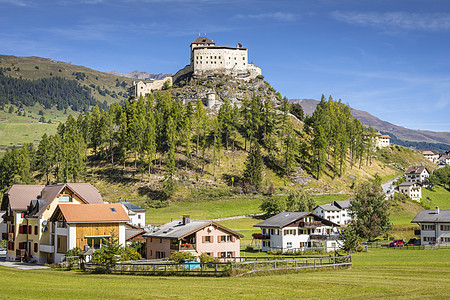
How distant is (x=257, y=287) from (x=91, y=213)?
36295 mm

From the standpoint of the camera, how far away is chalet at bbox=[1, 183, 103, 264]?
67875 mm

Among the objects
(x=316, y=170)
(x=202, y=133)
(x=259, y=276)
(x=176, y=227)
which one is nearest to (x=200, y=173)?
(x=202, y=133)

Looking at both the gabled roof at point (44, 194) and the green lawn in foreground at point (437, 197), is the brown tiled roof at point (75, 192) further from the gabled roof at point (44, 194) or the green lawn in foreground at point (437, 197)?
the green lawn in foreground at point (437, 197)

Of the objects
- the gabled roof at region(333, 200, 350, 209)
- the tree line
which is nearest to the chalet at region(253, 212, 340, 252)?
the gabled roof at region(333, 200, 350, 209)

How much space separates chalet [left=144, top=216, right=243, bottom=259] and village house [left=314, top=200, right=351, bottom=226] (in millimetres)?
56878

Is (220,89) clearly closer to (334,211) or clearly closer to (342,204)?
(342,204)

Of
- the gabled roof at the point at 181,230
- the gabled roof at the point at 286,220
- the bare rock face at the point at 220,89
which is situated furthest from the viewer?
the bare rock face at the point at 220,89

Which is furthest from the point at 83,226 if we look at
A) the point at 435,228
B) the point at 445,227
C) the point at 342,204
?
the point at 342,204

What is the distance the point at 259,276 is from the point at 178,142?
359 feet

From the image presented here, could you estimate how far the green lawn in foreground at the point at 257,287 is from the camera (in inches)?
1152

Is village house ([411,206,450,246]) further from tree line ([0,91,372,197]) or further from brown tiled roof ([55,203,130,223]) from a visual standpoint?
brown tiled roof ([55,203,130,223])

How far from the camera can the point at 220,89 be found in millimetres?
177875

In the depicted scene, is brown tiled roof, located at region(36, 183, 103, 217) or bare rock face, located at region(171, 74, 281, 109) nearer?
brown tiled roof, located at region(36, 183, 103, 217)

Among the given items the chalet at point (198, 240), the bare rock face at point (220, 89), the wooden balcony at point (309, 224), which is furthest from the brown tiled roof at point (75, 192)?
the bare rock face at point (220, 89)
